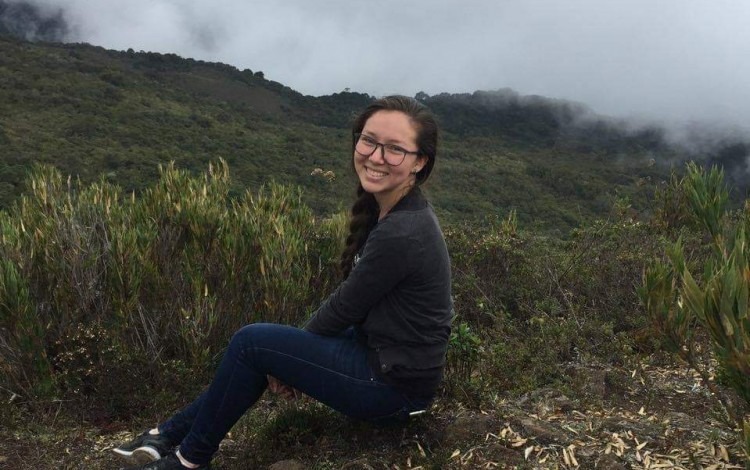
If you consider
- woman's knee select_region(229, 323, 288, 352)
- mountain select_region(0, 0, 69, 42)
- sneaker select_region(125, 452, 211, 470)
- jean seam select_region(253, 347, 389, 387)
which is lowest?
sneaker select_region(125, 452, 211, 470)

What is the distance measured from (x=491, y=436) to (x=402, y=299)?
72 cm

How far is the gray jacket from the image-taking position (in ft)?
7.50

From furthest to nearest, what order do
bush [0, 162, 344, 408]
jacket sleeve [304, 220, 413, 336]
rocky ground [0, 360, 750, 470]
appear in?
bush [0, 162, 344, 408], rocky ground [0, 360, 750, 470], jacket sleeve [304, 220, 413, 336]

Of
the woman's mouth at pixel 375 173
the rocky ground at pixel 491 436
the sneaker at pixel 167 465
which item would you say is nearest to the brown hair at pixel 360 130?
the woman's mouth at pixel 375 173

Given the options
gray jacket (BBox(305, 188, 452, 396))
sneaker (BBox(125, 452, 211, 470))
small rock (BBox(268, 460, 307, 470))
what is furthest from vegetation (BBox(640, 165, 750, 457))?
sneaker (BBox(125, 452, 211, 470))

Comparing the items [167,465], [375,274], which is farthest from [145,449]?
[375,274]

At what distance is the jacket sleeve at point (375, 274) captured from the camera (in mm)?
2271

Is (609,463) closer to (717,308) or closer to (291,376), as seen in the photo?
(717,308)

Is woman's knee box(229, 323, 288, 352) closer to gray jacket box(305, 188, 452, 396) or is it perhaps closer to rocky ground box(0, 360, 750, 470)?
gray jacket box(305, 188, 452, 396)

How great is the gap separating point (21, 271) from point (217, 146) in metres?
29.5

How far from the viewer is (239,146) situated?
33.8 meters

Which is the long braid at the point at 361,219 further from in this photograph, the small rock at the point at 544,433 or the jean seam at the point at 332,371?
the small rock at the point at 544,433

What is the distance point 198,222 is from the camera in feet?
13.9

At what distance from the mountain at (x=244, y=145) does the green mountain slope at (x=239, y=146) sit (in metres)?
0.10
